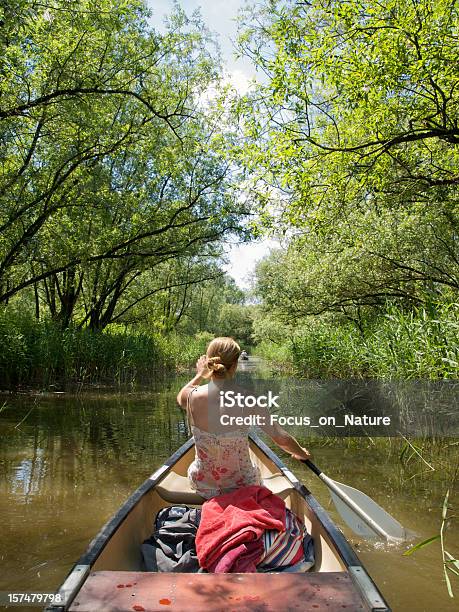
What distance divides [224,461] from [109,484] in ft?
9.49

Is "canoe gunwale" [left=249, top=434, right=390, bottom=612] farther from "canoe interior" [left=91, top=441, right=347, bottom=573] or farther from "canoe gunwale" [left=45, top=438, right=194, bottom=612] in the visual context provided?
"canoe gunwale" [left=45, top=438, right=194, bottom=612]

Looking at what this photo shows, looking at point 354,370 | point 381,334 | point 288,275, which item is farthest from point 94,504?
point 288,275

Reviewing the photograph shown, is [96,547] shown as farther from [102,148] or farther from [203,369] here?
[102,148]

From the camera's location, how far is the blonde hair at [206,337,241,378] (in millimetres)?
3072

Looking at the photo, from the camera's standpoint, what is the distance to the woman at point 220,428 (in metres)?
3.04

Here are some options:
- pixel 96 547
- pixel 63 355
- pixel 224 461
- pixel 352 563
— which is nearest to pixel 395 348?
pixel 224 461

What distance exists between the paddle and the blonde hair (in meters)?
1.39

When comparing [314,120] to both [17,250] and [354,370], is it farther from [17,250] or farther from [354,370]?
[17,250]

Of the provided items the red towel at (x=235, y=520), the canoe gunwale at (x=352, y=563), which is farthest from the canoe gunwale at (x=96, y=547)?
the canoe gunwale at (x=352, y=563)

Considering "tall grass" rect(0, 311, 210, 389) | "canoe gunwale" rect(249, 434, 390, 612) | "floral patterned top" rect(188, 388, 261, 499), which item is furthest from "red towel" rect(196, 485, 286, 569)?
"tall grass" rect(0, 311, 210, 389)

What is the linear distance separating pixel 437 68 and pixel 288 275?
1079 centimetres

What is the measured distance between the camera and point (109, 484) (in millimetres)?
5504

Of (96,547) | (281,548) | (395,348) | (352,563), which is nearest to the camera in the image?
(352,563)

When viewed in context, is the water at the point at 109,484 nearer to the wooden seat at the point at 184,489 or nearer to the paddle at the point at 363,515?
the paddle at the point at 363,515
